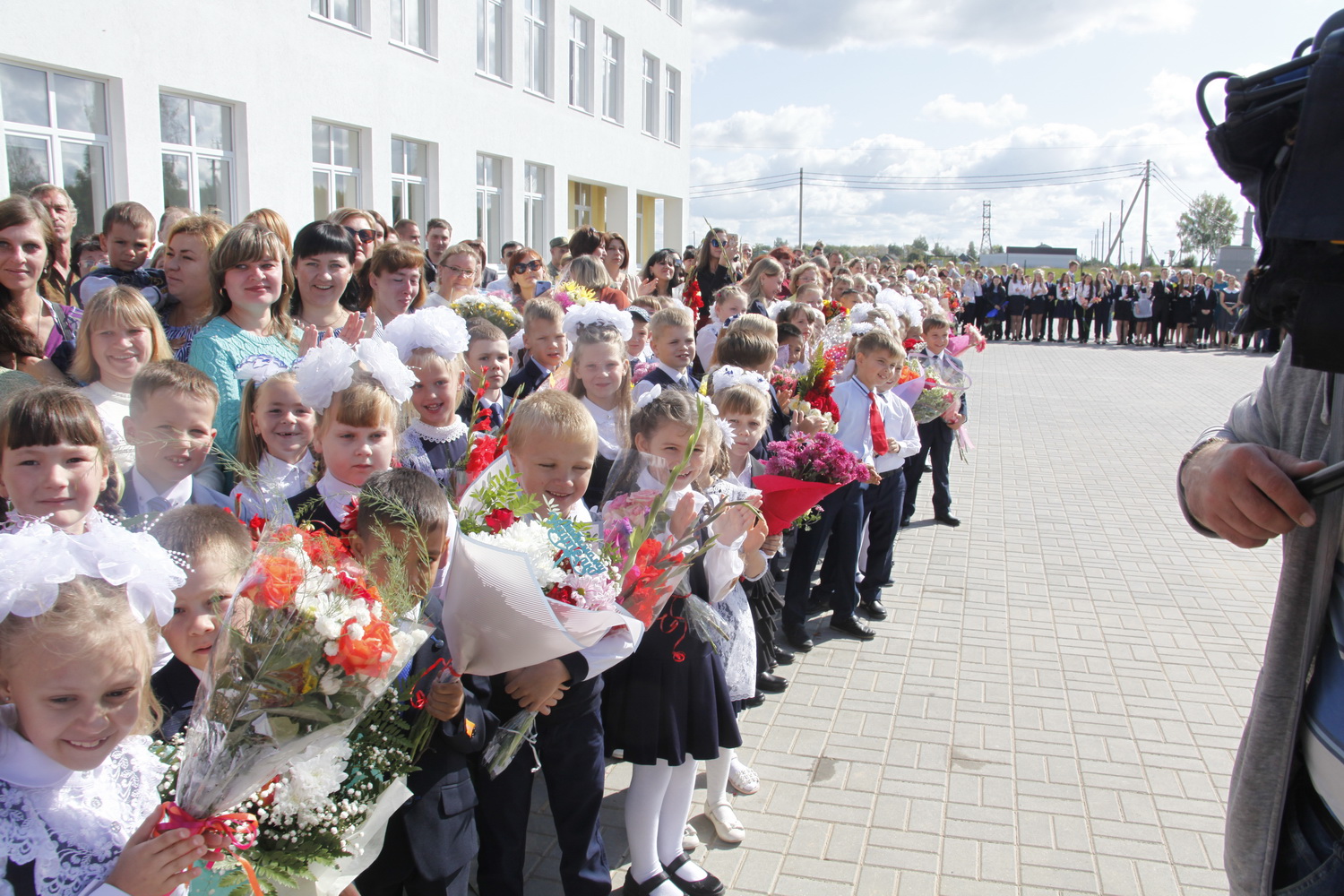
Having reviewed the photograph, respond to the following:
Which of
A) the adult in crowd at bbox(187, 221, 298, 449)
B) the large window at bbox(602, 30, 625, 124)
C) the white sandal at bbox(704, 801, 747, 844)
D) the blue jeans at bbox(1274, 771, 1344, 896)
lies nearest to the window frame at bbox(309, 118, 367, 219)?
the adult in crowd at bbox(187, 221, 298, 449)

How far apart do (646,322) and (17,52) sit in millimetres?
7590

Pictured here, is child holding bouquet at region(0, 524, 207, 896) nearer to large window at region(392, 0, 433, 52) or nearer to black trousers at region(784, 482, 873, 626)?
black trousers at region(784, 482, 873, 626)

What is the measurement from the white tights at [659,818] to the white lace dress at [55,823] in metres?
1.73

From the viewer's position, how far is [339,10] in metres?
14.0

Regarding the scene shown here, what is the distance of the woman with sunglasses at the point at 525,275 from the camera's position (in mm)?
7730

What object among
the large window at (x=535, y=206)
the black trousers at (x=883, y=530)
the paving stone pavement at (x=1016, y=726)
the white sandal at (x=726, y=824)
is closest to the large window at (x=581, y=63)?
the large window at (x=535, y=206)

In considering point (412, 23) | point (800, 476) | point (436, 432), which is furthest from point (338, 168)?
point (800, 476)

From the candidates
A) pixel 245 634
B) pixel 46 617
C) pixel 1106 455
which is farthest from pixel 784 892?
pixel 1106 455

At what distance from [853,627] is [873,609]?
0.40 metres

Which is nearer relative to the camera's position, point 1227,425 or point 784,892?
point 1227,425

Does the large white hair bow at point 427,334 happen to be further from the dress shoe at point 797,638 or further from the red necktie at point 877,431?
the red necktie at point 877,431

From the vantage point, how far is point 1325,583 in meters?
Answer: 1.77

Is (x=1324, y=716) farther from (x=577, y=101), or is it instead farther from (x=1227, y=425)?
(x=577, y=101)

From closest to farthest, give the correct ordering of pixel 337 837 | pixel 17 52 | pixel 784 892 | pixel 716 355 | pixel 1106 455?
pixel 337 837
pixel 784 892
pixel 716 355
pixel 17 52
pixel 1106 455
